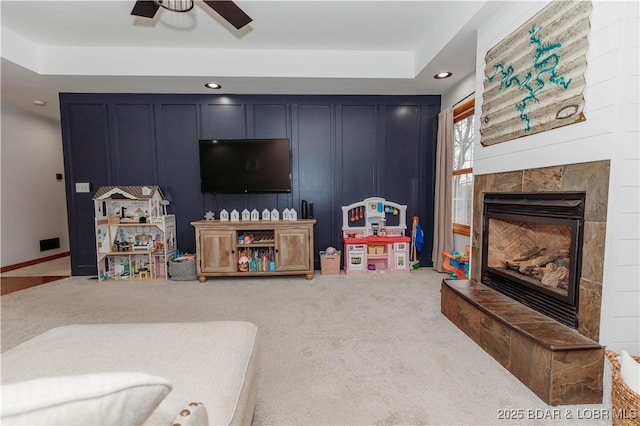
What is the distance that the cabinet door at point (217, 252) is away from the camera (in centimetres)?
362

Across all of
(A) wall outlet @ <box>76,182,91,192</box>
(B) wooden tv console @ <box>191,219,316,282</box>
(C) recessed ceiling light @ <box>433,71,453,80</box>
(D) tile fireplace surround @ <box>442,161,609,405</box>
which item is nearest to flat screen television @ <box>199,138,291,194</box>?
(B) wooden tv console @ <box>191,219,316,282</box>

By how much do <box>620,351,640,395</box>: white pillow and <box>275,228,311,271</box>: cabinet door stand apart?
283 cm

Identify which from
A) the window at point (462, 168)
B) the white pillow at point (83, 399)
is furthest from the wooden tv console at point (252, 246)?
the white pillow at point (83, 399)

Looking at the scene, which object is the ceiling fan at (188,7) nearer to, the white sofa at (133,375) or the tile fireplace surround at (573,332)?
the white sofa at (133,375)

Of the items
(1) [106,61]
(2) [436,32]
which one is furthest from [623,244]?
(1) [106,61]

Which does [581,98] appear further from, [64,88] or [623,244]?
[64,88]

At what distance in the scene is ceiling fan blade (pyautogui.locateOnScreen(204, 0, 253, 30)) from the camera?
1.95m

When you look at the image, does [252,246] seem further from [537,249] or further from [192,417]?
[192,417]

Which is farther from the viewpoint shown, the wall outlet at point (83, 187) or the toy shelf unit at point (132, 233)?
the wall outlet at point (83, 187)

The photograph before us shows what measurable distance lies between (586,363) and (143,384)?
195 centimetres

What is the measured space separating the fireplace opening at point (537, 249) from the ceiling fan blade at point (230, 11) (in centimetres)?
234

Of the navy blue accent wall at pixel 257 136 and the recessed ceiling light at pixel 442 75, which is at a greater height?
the recessed ceiling light at pixel 442 75

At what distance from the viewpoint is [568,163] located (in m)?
1.64

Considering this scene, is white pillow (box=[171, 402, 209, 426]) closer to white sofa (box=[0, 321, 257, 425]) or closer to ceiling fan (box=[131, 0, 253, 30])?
white sofa (box=[0, 321, 257, 425])
